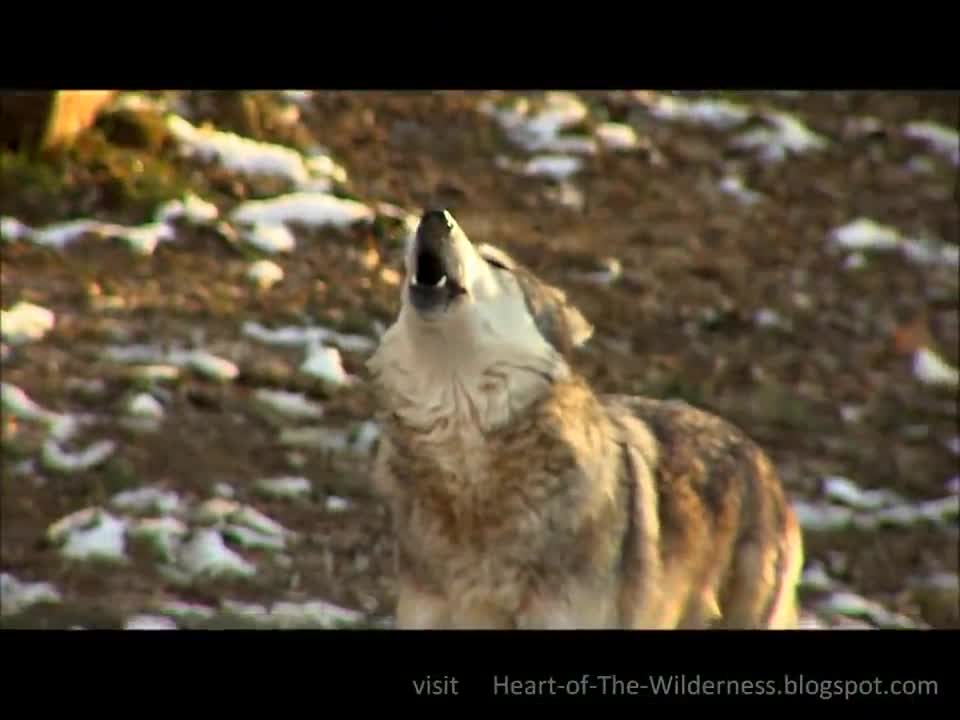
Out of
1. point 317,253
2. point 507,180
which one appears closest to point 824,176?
point 507,180

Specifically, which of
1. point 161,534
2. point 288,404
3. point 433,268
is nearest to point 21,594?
point 161,534

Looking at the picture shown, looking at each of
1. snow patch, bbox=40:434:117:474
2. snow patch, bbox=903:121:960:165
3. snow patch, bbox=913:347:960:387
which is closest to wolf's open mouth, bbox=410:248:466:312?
snow patch, bbox=40:434:117:474

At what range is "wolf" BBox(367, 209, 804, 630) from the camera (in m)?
5.11

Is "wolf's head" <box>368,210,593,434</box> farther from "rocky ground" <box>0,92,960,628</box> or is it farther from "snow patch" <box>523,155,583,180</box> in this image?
"snow patch" <box>523,155,583,180</box>

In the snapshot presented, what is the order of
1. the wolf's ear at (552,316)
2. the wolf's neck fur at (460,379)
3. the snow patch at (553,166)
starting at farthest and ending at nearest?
the snow patch at (553,166) → the wolf's ear at (552,316) → the wolf's neck fur at (460,379)

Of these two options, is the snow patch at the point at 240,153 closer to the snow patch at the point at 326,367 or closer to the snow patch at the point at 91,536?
the snow patch at the point at 326,367

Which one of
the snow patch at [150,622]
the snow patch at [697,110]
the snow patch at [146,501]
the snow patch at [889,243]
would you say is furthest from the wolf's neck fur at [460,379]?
the snow patch at [697,110]

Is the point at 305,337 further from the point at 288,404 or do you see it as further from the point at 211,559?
the point at 211,559

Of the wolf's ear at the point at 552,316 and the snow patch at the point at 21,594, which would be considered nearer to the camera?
the wolf's ear at the point at 552,316

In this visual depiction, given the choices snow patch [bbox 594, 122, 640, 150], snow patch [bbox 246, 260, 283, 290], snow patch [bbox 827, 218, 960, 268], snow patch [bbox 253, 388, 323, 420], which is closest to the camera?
snow patch [bbox 253, 388, 323, 420]

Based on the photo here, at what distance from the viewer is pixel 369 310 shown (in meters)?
9.31

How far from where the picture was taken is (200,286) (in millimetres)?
9234

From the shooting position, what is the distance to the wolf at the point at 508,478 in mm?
5109
